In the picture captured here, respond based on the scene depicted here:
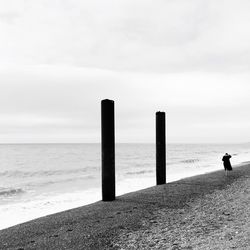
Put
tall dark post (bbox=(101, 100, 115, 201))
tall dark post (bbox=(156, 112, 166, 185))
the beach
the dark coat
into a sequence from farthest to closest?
the dark coat
tall dark post (bbox=(156, 112, 166, 185))
tall dark post (bbox=(101, 100, 115, 201))
the beach

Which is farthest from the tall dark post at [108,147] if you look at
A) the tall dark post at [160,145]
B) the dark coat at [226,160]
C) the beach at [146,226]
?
the dark coat at [226,160]

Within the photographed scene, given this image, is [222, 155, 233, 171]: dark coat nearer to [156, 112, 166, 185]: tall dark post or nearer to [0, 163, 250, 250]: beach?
[156, 112, 166, 185]: tall dark post

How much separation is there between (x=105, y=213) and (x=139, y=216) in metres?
0.93

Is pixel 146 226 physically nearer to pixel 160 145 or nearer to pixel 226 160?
pixel 160 145

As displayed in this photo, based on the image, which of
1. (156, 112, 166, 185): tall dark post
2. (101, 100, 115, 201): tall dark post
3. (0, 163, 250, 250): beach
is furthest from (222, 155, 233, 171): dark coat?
(101, 100, 115, 201): tall dark post

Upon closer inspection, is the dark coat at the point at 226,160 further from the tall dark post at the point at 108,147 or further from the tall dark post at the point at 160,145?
the tall dark post at the point at 108,147

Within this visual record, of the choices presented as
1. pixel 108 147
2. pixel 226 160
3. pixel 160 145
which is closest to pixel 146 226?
pixel 108 147

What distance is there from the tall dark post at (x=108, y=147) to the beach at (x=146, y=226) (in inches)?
17.0

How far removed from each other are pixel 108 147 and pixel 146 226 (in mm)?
3253

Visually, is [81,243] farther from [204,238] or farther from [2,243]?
[204,238]

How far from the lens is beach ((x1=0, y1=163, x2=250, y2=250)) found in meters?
5.42

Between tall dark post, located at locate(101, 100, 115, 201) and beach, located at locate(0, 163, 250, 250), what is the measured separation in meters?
0.43

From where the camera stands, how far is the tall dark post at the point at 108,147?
9289 mm

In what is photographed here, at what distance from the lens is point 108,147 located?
30.7 feet
